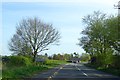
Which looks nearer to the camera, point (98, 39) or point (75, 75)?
point (75, 75)

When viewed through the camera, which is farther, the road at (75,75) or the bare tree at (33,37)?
the bare tree at (33,37)

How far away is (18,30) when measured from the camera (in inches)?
3182

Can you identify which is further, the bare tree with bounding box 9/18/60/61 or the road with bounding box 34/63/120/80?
the bare tree with bounding box 9/18/60/61

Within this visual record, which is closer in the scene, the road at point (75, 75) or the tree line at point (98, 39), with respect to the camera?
the road at point (75, 75)

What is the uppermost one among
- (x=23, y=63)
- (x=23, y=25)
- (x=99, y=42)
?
(x=23, y=25)

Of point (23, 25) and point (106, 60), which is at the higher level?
point (23, 25)

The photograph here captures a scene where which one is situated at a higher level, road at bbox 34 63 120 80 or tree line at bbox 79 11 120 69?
tree line at bbox 79 11 120 69

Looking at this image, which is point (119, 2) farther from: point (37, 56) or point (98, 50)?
point (37, 56)

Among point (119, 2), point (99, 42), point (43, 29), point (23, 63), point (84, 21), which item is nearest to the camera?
point (119, 2)

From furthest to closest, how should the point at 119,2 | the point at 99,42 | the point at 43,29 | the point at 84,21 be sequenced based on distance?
the point at 43,29 < the point at 84,21 < the point at 99,42 < the point at 119,2

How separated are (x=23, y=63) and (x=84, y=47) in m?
24.5

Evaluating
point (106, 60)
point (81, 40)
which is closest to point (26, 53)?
point (81, 40)

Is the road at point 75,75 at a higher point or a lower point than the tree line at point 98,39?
lower

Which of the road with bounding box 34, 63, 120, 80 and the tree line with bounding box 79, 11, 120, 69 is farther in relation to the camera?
the tree line with bounding box 79, 11, 120, 69
